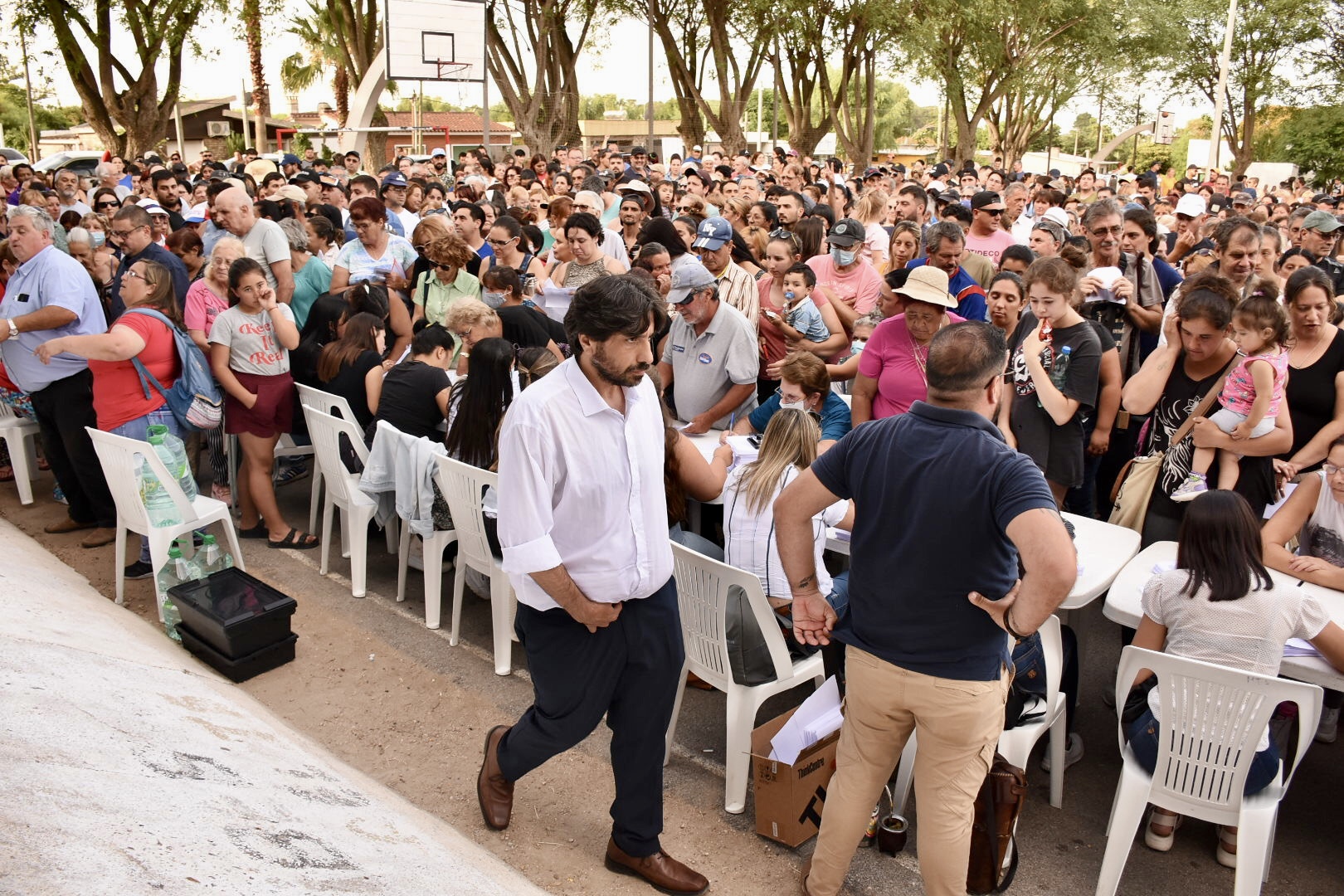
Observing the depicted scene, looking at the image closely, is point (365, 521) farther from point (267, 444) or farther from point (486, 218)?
point (486, 218)

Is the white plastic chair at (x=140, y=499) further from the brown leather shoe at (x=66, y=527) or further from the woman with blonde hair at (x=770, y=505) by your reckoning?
the woman with blonde hair at (x=770, y=505)

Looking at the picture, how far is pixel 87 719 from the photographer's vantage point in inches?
105

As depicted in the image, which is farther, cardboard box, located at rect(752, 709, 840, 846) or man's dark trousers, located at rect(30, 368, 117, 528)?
man's dark trousers, located at rect(30, 368, 117, 528)

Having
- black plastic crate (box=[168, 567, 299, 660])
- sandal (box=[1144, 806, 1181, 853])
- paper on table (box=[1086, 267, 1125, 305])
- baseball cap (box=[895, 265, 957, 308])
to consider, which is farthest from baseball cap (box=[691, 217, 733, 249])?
sandal (box=[1144, 806, 1181, 853])

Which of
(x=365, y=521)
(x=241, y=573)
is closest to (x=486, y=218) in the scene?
(x=365, y=521)

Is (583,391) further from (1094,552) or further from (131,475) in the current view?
(131,475)

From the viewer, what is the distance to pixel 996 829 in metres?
2.92

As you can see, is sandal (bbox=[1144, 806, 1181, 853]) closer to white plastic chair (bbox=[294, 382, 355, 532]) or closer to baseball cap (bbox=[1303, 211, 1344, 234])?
white plastic chair (bbox=[294, 382, 355, 532])

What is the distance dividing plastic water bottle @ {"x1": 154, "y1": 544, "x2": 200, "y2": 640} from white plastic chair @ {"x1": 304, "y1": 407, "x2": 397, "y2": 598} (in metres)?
0.77

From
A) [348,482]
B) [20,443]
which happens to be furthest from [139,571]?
[20,443]

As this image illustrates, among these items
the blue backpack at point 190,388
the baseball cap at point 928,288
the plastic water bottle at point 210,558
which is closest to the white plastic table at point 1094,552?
the baseball cap at point 928,288

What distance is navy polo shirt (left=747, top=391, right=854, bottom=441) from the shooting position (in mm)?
4602

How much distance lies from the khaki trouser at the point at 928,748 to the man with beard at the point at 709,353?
2393 millimetres

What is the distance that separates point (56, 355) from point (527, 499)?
4.17 meters
